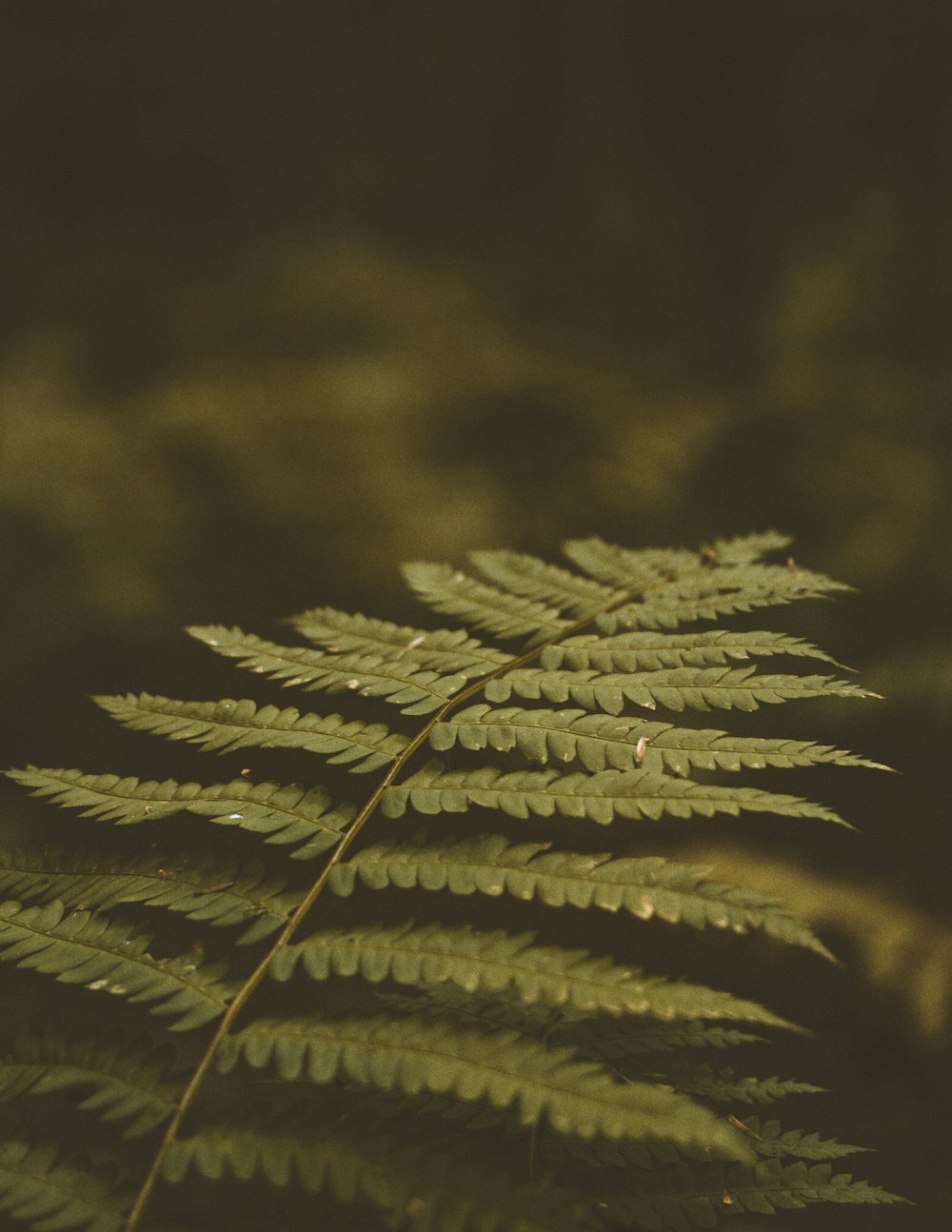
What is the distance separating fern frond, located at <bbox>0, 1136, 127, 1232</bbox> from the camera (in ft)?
2.08

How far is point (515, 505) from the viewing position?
2676 mm

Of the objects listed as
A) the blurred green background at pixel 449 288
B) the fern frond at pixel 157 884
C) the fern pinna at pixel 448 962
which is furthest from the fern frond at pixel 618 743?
the blurred green background at pixel 449 288

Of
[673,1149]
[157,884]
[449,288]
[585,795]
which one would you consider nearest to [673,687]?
[585,795]

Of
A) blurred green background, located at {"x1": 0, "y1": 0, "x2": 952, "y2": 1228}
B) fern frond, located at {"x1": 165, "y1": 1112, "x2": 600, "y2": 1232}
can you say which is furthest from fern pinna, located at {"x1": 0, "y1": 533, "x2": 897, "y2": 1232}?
blurred green background, located at {"x1": 0, "y1": 0, "x2": 952, "y2": 1228}

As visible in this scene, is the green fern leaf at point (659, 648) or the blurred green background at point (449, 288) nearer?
the green fern leaf at point (659, 648)

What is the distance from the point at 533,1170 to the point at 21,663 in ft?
6.54

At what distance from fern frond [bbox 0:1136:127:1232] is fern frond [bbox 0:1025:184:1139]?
4 cm

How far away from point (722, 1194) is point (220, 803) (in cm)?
56

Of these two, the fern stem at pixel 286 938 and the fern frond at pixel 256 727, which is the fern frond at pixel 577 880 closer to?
the fern stem at pixel 286 938

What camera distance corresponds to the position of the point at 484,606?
4.07 ft

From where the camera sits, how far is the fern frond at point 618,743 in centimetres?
84

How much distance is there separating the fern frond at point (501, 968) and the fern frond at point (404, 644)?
38cm

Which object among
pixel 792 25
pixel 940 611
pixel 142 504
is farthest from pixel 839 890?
pixel 792 25

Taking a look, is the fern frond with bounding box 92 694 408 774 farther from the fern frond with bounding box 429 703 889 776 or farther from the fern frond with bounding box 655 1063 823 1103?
the fern frond with bounding box 655 1063 823 1103
